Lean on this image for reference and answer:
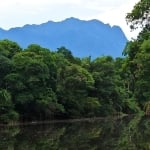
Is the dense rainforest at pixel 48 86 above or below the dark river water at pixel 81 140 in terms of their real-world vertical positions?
above

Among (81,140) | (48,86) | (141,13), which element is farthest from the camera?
(48,86)

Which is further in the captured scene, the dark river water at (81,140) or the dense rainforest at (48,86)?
the dense rainforest at (48,86)

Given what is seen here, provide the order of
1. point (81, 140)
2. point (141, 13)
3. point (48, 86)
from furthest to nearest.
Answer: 1. point (48, 86)
2. point (81, 140)
3. point (141, 13)

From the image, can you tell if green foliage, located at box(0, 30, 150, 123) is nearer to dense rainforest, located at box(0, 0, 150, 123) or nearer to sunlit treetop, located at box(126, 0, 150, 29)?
dense rainforest, located at box(0, 0, 150, 123)

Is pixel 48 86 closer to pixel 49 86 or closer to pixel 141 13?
pixel 49 86

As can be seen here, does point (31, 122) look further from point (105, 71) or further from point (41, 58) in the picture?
point (105, 71)

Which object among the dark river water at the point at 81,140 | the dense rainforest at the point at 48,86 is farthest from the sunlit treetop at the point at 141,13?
the dense rainforest at the point at 48,86

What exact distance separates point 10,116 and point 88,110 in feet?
61.0

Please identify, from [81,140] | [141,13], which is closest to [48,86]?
[81,140]

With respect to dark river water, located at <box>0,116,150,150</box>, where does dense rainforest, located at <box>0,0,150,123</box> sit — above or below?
above

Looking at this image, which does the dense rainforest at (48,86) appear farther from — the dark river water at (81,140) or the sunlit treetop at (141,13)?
the sunlit treetop at (141,13)

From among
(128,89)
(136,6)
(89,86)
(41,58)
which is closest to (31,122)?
(41,58)

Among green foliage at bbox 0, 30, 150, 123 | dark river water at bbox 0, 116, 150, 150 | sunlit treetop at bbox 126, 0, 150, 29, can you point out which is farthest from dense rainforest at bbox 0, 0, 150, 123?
sunlit treetop at bbox 126, 0, 150, 29

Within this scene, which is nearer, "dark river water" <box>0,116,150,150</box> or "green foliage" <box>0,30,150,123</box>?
"dark river water" <box>0,116,150,150</box>
